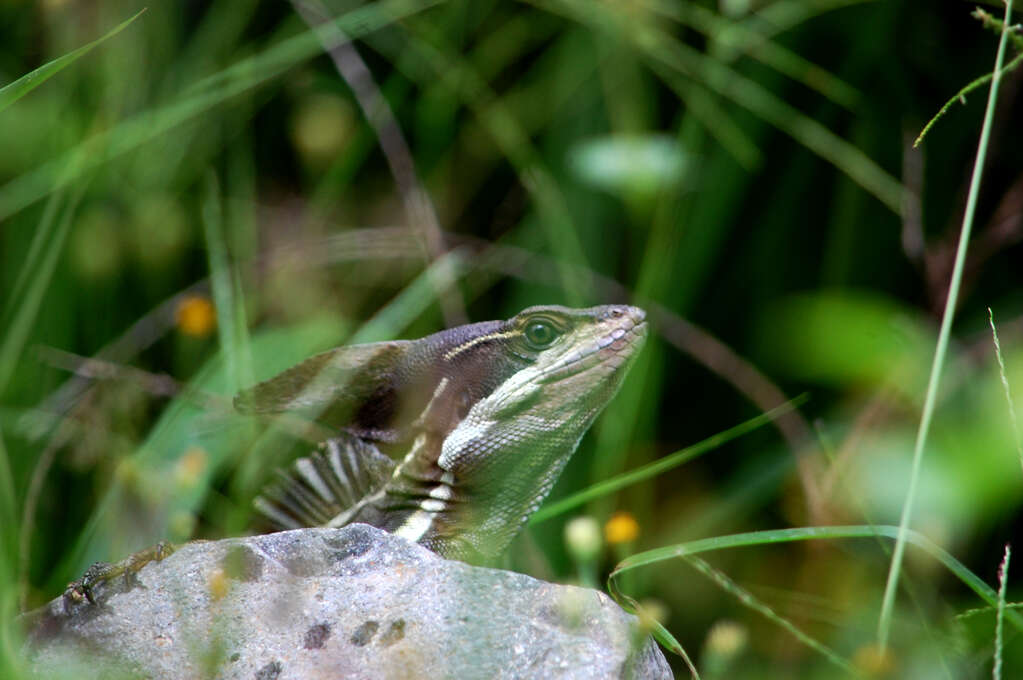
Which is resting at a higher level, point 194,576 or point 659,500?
point 194,576

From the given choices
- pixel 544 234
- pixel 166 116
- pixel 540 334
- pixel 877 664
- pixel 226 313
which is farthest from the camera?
pixel 544 234

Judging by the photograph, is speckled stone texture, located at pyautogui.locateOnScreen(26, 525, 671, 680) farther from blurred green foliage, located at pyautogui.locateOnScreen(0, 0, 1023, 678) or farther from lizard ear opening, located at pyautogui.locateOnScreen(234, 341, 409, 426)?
blurred green foliage, located at pyautogui.locateOnScreen(0, 0, 1023, 678)

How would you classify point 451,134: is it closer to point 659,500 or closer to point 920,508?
point 659,500

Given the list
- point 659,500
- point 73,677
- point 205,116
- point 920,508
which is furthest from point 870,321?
point 205,116

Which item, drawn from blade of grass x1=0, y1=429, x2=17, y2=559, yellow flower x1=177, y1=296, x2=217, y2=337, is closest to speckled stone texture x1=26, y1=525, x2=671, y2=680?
blade of grass x1=0, y1=429, x2=17, y2=559

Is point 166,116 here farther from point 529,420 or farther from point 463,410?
point 529,420

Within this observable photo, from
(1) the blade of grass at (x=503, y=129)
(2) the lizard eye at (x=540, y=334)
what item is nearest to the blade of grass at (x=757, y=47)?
(1) the blade of grass at (x=503, y=129)

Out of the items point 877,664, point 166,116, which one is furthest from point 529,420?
point 166,116
